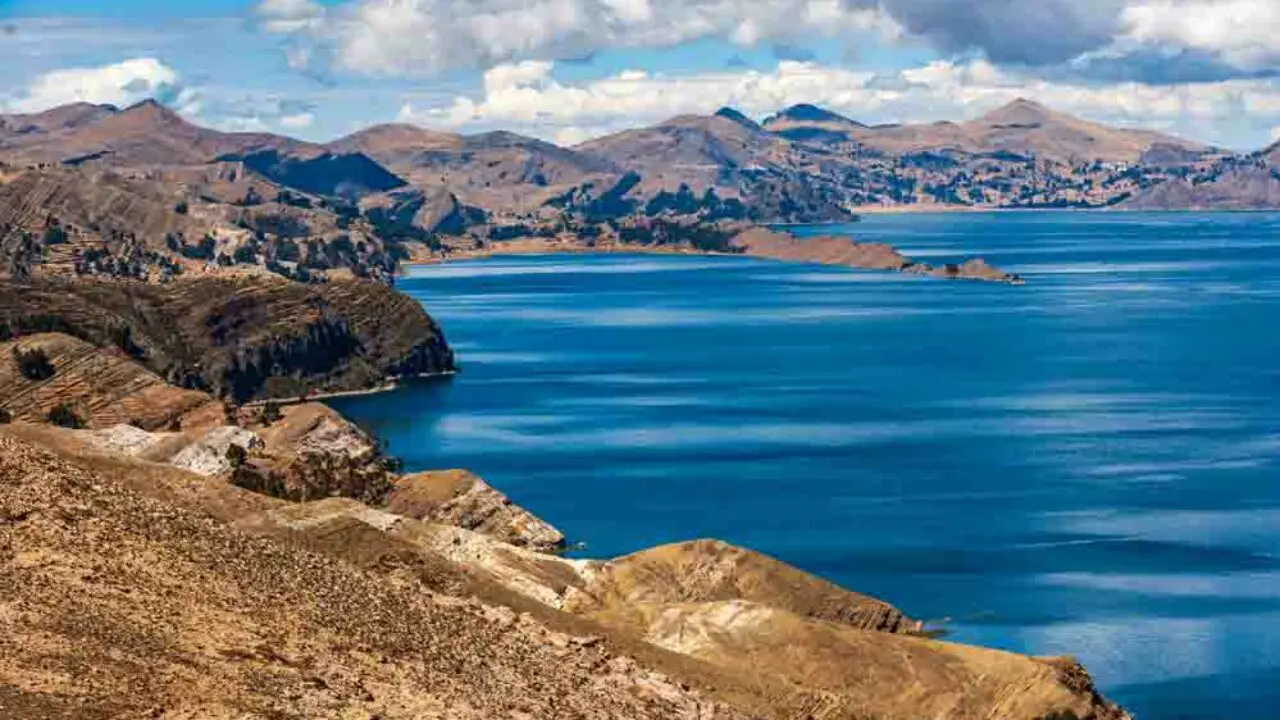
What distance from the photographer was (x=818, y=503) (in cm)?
11512

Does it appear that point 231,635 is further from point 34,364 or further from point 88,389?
point 34,364

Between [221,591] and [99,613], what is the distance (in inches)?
156

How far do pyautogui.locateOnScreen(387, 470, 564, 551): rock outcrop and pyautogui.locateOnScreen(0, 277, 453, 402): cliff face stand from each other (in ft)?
217

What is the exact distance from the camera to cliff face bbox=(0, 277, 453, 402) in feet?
579

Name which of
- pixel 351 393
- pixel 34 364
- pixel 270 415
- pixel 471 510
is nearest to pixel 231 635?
pixel 471 510

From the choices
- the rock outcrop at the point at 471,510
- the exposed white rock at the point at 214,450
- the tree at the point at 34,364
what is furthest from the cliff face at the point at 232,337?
the rock outcrop at the point at 471,510

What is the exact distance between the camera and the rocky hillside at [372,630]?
131 ft

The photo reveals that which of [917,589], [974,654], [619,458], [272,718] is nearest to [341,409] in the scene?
[619,458]

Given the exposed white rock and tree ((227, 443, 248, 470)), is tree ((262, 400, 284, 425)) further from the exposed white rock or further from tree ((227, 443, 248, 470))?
tree ((227, 443, 248, 470))

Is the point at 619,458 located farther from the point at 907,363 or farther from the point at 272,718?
the point at 272,718

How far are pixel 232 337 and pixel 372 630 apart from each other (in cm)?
14697

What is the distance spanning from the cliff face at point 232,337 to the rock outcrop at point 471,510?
6613 cm

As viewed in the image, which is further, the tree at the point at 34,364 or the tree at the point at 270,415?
the tree at the point at 34,364

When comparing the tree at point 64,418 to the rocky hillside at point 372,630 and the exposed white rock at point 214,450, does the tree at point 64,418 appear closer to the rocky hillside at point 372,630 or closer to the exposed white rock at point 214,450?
the exposed white rock at point 214,450
